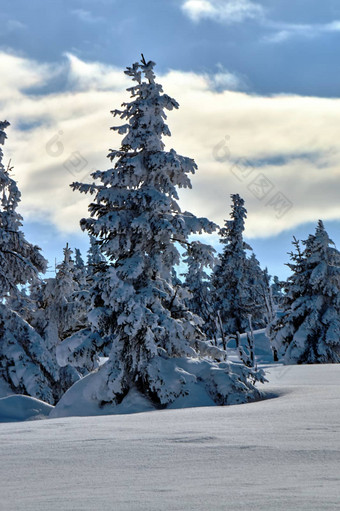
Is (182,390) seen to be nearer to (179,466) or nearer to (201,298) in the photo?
(179,466)

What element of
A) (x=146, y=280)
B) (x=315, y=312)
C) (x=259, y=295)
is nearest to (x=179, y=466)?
(x=146, y=280)

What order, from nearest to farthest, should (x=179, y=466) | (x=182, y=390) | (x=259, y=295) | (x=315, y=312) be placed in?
(x=179, y=466) → (x=182, y=390) → (x=315, y=312) → (x=259, y=295)

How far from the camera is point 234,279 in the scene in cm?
4478

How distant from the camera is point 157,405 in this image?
45.5 feet

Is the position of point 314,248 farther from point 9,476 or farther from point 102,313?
point 9,476

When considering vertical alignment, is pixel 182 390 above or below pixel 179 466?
below

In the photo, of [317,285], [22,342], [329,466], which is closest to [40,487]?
[329,466]

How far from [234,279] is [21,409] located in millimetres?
31227

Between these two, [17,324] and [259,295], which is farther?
[259,295]

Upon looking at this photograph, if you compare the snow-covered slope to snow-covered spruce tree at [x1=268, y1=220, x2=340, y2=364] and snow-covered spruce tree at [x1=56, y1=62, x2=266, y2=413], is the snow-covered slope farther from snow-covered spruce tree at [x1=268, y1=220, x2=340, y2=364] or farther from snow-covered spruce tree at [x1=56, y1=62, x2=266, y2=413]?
snow-covered spruce tree at [x1=268, y1=220, x2=340, y2=364]

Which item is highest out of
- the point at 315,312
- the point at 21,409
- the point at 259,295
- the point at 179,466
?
the point at 259,295

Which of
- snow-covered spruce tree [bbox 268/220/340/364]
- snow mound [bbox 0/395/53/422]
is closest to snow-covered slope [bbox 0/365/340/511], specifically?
snow mound [bbox 0/395/53/422]

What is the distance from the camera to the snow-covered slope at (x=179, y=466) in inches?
134

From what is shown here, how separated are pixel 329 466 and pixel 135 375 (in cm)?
1067
